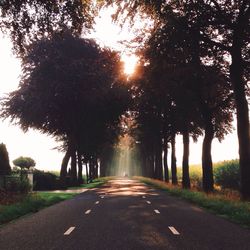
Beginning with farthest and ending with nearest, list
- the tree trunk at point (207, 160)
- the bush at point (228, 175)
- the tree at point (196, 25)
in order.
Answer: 1. the bush at point (228, 175)
2. the tree trunk at point (207, 160)
3. the tree at point (196, 25)

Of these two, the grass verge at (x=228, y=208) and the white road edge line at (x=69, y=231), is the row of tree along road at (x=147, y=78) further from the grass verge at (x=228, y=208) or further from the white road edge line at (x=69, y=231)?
the white road edge line at (x=69, y=231)

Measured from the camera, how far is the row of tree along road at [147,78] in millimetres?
17278

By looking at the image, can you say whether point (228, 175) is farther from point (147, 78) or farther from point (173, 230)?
point (173, 230)

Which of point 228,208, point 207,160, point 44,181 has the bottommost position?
point 228,208

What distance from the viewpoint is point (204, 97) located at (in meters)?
31.4

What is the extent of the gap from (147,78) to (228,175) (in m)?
22.8

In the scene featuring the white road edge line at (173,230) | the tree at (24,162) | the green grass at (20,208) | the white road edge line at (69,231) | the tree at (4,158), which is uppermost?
the tree at (24,162)

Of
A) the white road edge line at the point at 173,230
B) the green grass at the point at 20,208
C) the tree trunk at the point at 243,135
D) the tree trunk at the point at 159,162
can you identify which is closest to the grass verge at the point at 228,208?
the tree trunk at the point at 243,135

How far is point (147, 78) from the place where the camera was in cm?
2850

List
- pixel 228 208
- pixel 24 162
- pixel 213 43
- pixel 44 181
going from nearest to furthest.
→ 1. pixel 228 208
2. pixel 213 43
3. pixel 44 181
4. pixel 24 162

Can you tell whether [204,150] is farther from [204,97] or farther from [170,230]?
[170,230]

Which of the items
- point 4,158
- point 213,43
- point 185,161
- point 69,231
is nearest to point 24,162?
point 4,158

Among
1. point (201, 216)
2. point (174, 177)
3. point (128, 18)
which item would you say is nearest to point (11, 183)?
point (128, 18)

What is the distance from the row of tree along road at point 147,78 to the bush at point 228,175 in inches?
226
